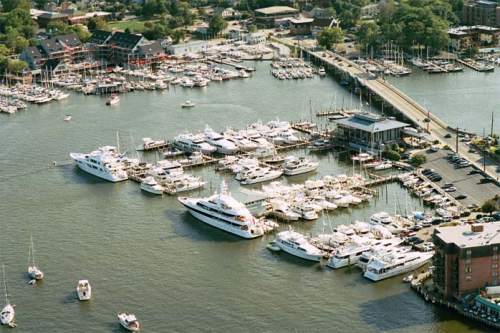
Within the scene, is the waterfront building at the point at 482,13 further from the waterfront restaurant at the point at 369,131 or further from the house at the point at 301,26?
the waterfront restaurant at the point at 369,131

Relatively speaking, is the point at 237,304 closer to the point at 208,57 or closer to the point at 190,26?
the point at 208,57

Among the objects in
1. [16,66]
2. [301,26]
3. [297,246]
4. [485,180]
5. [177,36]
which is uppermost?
[301,26]

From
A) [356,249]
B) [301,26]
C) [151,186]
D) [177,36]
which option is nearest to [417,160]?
[356,249]

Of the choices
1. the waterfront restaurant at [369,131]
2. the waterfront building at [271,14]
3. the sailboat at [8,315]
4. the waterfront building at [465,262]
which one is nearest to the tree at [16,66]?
the waterfront building at [271,14]

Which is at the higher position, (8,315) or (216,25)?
(216,25)

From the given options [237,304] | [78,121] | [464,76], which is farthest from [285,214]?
[464,76]

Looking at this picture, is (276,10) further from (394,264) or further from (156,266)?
(394,264)
